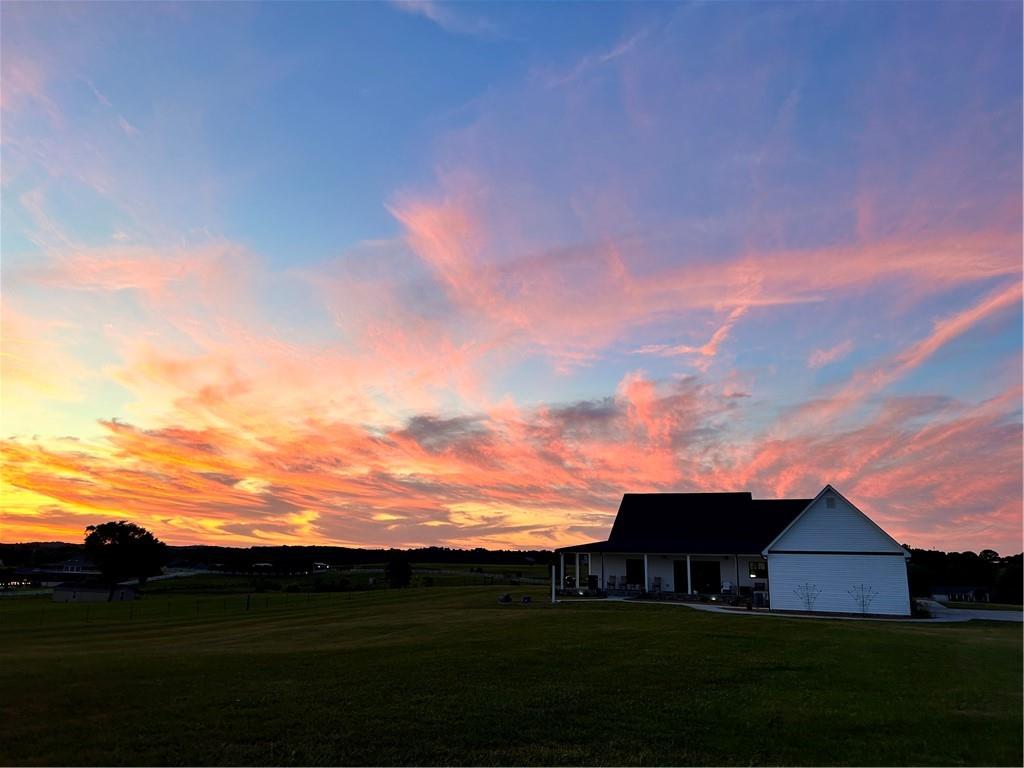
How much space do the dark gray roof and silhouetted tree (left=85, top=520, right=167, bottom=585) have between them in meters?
117

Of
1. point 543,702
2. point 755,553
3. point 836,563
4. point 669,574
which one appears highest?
point 755,553

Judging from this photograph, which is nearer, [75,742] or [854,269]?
[75,742]

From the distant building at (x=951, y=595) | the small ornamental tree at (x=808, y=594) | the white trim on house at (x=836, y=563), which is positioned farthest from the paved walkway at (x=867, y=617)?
the small ornamental tree at (x=808, y=594)

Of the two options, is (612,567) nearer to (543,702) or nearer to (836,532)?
(836,532)

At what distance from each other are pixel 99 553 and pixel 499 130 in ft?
469

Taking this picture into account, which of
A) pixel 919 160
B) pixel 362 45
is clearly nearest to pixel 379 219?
pixel 362 45

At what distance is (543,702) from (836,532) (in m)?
26.4

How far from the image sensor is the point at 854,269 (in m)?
16.3

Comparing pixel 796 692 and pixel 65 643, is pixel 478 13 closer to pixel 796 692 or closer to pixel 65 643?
pixel 796 692

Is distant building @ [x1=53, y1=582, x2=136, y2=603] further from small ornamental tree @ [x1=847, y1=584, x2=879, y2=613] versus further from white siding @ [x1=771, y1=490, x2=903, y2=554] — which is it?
small ornamental tree @ [x1=847, y1=584, x2=879, y2=613]

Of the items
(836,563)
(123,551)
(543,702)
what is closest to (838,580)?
(836,563)

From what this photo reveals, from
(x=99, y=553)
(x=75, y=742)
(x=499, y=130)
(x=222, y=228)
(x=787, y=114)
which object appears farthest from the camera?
(x=99, y=553)

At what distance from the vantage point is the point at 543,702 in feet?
39.0

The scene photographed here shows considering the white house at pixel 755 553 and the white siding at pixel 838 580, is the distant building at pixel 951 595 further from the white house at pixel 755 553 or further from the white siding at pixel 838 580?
the white house at pixel 755 553
